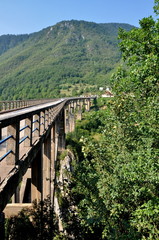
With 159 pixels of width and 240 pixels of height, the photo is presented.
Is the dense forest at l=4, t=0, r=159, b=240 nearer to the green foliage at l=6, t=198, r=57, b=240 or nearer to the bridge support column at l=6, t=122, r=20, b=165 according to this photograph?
the green foliage at l=6, t=198, r=57, b=240

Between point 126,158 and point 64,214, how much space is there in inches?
111

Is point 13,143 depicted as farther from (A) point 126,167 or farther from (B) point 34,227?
(A) point 126,167

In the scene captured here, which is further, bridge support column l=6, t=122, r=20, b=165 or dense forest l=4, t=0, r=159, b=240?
dense forest l=4, t=0, r=159, b=240

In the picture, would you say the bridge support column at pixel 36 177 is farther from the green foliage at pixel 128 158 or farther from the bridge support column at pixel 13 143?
the bridge support column at pixel 13 143

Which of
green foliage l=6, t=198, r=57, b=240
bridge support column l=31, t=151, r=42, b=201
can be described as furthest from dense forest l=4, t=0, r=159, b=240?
bridge support column l=31, t=151, r=42, b=201

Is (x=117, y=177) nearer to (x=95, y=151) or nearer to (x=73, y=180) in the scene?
(x=95, y=151)

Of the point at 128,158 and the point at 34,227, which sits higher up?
the point at 128,158

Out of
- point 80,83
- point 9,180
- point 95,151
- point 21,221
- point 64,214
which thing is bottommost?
point 64,214

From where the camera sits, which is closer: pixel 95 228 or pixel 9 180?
pixel 9 180

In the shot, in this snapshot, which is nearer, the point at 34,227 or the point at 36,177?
the point at 34,227

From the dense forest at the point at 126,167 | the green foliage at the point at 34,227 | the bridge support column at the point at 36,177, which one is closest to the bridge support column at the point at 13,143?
the green foliage at the point at 34,227

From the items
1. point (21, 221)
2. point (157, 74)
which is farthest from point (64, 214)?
point (157, 74)

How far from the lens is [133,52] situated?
912 centimetres

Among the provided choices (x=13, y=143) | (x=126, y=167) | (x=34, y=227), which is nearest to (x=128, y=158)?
(x=126, y=167)
